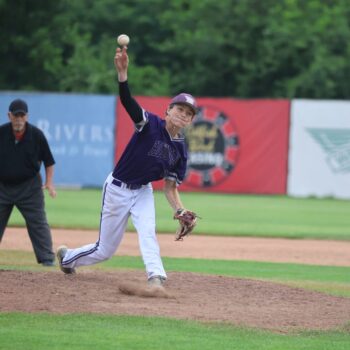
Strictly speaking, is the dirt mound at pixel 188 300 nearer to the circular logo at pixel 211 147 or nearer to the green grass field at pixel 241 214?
the green grass field at pixel 241 214

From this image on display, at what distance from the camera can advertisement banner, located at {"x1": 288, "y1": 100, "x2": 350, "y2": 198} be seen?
24188 mm

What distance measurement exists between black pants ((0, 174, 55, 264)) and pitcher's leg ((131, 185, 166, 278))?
2.44 m

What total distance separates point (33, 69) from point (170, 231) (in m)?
17.3

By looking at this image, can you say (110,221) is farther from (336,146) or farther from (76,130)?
(336,146)

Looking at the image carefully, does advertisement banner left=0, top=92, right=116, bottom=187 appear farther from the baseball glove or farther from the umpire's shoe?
the baseball glove

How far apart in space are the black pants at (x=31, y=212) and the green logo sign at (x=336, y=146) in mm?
14648

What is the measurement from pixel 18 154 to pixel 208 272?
2.53 metres

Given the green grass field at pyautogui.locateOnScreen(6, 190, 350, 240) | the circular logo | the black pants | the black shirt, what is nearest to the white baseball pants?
the black pants

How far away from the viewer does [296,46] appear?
32312 mm

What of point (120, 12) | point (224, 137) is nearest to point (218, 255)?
point (224, 137)

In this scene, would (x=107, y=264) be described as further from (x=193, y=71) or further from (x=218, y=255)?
(x=193, y=71)

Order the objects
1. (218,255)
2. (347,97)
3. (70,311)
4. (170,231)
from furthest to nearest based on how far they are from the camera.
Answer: (347,97), (170,231), (218,255), (70,311)

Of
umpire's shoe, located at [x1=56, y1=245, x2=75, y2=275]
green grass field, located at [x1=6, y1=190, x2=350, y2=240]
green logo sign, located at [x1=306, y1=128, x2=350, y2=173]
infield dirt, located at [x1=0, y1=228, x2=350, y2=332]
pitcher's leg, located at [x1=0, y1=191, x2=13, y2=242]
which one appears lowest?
green grass field, located at [x1=6, y1=190, x2=350, y2=240]

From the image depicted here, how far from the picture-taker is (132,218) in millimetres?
8336
